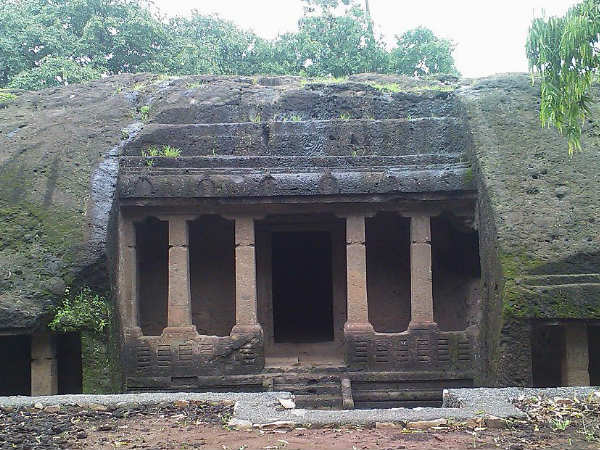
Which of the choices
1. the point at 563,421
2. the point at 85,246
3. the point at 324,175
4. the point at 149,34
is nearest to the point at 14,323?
the point at 85,246

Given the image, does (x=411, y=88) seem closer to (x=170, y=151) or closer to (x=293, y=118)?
(x=293, y=118)

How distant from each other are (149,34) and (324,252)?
10.5 metres

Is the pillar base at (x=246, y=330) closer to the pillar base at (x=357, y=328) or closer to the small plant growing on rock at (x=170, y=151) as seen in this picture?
the pillar base at (x=357, y=328)

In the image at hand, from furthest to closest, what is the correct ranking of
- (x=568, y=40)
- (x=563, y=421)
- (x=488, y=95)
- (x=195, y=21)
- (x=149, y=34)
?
(x=195, y=21) → (x=149, y=34) → (x=488, y=95) → (x=568, y=40) → (x=563, y=421)

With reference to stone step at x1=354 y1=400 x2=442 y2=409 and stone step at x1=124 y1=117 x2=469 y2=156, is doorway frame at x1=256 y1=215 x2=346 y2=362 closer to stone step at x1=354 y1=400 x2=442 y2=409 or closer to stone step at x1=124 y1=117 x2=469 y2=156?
stone step at x1=124 y1=117 x2=469 y2=156

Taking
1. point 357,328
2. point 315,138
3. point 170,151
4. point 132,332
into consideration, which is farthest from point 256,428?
point 315,138

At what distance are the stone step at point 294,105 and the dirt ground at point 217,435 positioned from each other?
6219 mm

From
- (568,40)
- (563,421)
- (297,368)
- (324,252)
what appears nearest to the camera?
(563,421)

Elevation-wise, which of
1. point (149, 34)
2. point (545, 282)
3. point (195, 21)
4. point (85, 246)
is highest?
point (195, 21)

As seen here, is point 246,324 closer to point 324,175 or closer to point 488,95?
point 324,175

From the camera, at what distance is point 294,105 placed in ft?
36.4

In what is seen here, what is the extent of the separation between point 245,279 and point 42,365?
312cm

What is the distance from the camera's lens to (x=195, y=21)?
78.0 ft

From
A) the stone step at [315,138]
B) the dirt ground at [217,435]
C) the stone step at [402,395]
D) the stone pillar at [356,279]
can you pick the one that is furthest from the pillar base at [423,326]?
the dirt ground at [217,435]
